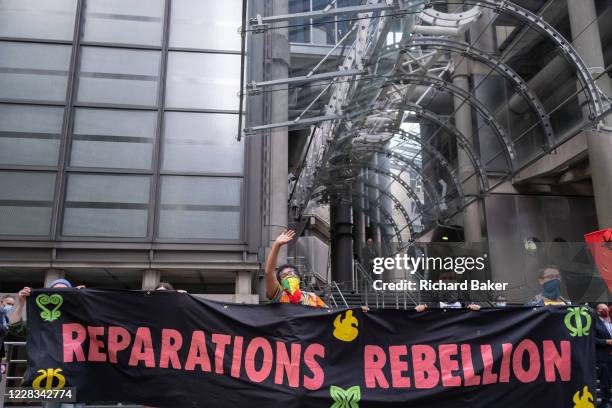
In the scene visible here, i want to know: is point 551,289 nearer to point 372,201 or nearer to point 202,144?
point 202,144

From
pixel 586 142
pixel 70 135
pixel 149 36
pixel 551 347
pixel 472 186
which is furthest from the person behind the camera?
pixel 472 186

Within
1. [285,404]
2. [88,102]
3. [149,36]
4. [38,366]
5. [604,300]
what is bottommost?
[285,404]

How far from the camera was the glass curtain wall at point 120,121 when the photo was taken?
48.9 feet

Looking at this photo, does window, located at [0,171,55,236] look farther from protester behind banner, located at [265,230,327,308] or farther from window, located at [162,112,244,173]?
protester behind banner, located at [265,230,327,308]

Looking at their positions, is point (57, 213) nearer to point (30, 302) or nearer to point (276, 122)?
Result: point (276, 122)

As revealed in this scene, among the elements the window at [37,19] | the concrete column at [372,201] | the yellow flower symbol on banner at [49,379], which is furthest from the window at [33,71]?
the concrete column at [372,201]

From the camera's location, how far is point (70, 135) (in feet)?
50.2

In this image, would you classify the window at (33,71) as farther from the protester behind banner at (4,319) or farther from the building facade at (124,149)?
the protester behind banner at (4,319)

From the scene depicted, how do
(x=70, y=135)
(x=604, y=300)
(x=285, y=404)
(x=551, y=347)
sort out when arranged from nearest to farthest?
(x=285, y=404), (x=551, y=347), (x=604, y=300), (x=70, y=135)

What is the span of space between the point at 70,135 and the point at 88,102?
39.9 inches

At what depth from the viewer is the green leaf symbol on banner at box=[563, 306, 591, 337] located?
690 centimetres

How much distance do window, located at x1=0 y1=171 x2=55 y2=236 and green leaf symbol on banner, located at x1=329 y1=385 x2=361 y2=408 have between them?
1060cm

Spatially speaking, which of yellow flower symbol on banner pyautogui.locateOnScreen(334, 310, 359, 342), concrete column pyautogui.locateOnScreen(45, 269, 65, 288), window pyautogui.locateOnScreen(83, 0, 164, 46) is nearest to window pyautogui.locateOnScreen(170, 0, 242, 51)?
window pyautogui.locateOnScreen(83, 0, 164, 46)

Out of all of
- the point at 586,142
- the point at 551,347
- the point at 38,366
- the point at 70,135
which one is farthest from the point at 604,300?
the point at 70,135
